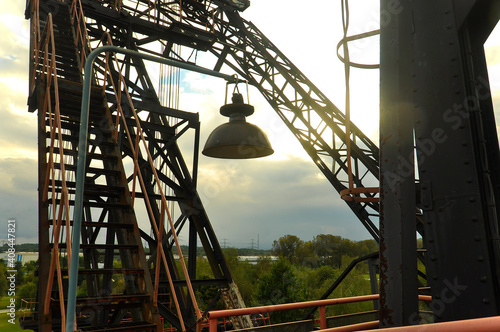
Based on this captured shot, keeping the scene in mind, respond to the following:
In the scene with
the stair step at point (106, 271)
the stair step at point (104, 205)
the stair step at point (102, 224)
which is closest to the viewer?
the stair step at point (106, 271)

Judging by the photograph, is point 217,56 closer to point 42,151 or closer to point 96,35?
point 96,35

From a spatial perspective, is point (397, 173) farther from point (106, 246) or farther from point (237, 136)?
point (106, 246)

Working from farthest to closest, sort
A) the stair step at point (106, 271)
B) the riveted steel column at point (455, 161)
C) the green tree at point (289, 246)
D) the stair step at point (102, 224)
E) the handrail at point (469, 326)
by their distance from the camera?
the green tree at point (289, 246), the stair step at point (102, 224), the stair step at point (106, 271), the riveted steel column at point (455, 161), the handrail at point (469, 326)

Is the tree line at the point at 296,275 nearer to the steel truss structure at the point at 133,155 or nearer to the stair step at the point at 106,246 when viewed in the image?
the steel truss structure at the point at 133,155

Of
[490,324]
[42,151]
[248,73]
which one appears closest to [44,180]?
[42,151]

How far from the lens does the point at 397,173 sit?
6.89 feet

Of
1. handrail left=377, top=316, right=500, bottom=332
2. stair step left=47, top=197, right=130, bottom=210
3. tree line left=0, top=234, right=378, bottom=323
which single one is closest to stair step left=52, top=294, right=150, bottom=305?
stair step left=47, top=197, right=130, bottom=210

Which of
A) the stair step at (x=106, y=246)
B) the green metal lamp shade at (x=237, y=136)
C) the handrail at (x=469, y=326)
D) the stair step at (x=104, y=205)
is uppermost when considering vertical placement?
the green metal lamp shade at (x=237, y=136)

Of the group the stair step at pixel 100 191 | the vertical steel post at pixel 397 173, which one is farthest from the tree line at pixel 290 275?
the vertical steel post at pixel 397 173

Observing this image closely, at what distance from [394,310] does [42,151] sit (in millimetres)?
6118

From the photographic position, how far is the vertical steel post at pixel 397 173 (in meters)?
2.03

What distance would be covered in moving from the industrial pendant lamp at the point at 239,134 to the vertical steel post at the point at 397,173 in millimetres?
2060

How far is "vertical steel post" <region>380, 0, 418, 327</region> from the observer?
203cm

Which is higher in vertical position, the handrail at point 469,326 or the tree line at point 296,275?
the handrail at point 469,326
